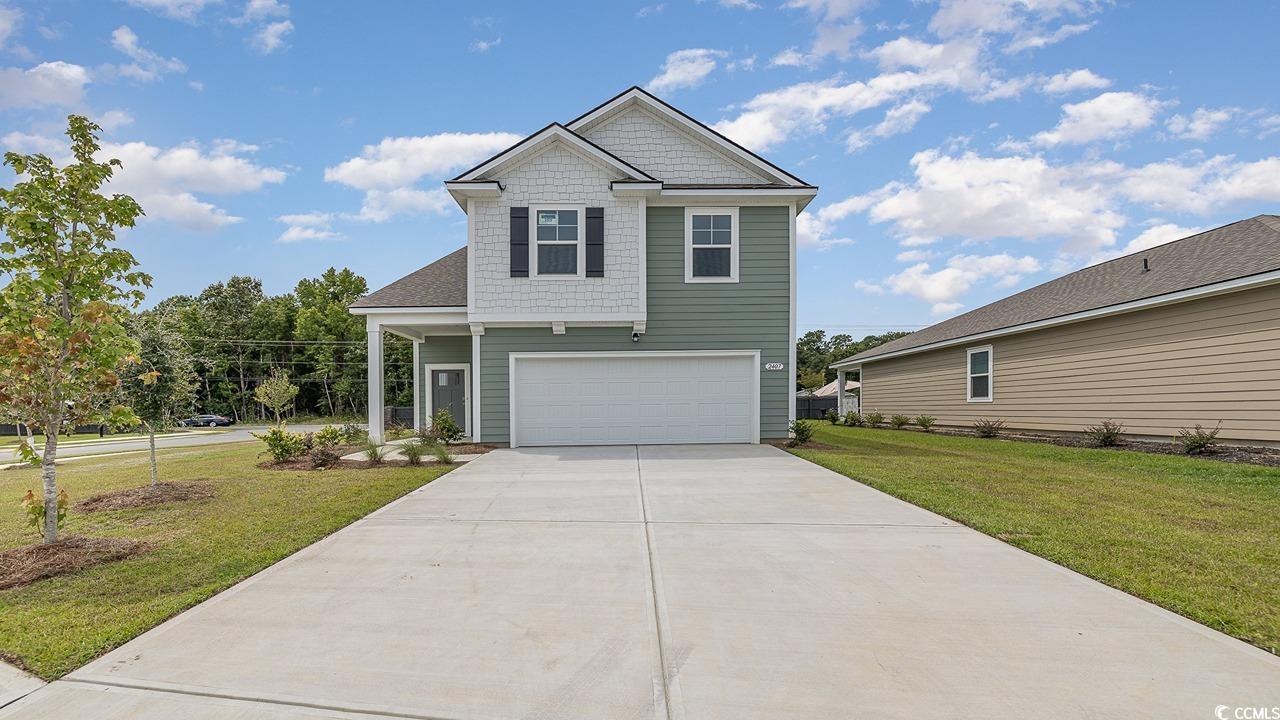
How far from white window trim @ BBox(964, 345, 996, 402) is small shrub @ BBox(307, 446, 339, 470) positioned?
660 inches

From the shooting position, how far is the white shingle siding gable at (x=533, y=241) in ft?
39.4

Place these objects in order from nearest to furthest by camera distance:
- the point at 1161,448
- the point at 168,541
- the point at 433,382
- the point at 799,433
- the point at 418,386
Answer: the point at 168,541
the point at 1161,448
the point at 799,433
the point at 433,382
the point at 418,386

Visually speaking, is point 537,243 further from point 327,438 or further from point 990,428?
point 990,428

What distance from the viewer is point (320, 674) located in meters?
2.84

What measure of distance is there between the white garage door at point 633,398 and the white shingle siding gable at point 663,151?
4154 mm

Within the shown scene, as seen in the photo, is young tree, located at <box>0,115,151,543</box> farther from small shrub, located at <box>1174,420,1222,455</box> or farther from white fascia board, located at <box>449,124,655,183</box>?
small shrub, located at <box>1174,420,1222,455</box>

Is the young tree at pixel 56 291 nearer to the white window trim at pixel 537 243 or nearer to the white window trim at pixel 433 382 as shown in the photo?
the white window trim at pixel 537 243

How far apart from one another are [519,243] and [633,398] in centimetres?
410

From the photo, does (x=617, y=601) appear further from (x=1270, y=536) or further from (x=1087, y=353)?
(x=1087, y=353)

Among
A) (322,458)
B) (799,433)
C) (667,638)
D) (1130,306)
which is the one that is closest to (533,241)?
(322,458)

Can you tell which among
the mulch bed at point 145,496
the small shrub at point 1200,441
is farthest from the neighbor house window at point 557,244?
the small shrub at point 1200,441

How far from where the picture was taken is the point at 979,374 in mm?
17047

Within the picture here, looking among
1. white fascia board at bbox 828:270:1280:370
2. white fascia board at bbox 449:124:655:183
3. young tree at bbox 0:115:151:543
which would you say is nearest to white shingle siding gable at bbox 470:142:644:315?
white fascia board at bbox 449:124:655:183

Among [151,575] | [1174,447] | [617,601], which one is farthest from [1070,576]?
[1174,447]
